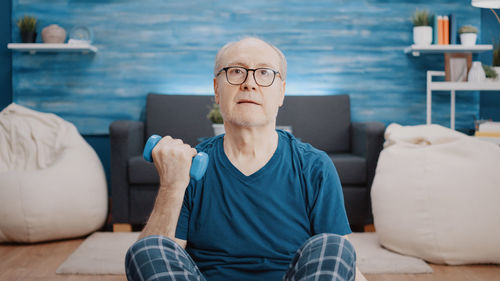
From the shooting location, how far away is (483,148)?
248 centimetres

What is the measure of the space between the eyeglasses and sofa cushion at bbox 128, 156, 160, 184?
1835mm

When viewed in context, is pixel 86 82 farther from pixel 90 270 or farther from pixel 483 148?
pixel 483 148

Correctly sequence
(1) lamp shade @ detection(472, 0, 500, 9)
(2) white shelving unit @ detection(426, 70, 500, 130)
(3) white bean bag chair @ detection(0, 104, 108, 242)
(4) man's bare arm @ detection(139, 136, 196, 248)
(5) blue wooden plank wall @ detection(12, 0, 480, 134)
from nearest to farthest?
(4) man's bare arm @ detection(139, 136, 196, 248), (3) white bean bag chair @ detection(0, 104, 108, 242), (1) lamp shade @ detection(472, 0, 500, 9), (2) white shelving unit @ detection(426, 70, 500, 130), (5) blue wooden plank wall @ detection(12, 0, 480, 134)

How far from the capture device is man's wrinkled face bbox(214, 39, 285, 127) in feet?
4.18

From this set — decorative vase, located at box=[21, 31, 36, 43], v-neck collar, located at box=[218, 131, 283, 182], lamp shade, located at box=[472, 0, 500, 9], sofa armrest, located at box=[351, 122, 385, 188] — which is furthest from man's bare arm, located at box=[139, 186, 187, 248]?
decorative vase, located at box=[21, 31, 36, 43]

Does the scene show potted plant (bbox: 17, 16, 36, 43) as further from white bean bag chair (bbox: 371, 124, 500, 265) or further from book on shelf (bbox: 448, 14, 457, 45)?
book on shelf (bbox: 448, 14, 457, 45)

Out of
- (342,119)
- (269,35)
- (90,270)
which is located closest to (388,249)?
(342,119)

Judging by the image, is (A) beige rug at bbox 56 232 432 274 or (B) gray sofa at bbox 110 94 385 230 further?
(B) gray sofa at bbox 110 94 385 230

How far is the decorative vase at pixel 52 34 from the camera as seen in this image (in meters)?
3.66

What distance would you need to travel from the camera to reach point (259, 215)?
1.25 m

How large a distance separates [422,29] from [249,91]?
2815 mm

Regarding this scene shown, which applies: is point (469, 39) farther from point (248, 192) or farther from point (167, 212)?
point (167, 212)

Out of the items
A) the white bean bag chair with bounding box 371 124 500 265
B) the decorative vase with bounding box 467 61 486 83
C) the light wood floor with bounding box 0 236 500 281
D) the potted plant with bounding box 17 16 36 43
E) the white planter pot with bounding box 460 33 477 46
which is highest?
the potted plant with bounding box 17 16 36 43

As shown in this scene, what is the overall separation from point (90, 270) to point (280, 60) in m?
1.52
